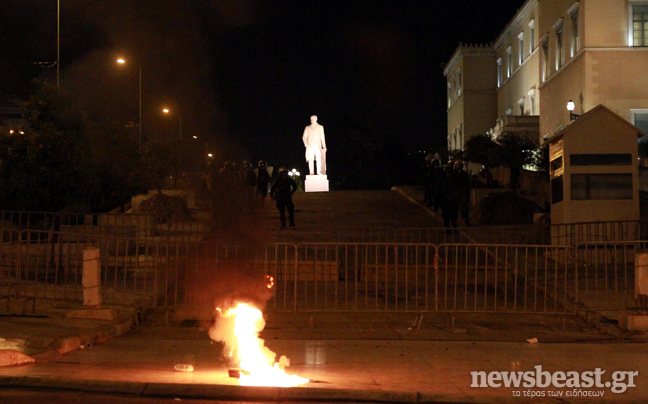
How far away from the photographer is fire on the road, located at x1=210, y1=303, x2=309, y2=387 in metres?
7.48

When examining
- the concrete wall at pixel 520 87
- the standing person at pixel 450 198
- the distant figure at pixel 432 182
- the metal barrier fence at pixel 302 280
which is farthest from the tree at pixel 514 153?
the metal barrier fence at pixel 302 280

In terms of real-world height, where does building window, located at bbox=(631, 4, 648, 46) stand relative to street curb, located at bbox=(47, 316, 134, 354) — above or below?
above

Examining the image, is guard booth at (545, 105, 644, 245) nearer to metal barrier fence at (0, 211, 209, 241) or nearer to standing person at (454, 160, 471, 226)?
standing person at (454, 160, 471, 226)

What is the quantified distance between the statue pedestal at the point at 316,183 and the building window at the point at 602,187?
20690mm

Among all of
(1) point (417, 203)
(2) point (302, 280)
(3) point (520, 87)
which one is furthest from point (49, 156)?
(3) point (520, 87)

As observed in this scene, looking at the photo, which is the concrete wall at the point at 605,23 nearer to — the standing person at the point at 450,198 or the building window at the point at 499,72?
the standing person at the point at 450,198

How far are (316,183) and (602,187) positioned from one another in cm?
2115

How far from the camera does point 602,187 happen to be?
15.1 metres

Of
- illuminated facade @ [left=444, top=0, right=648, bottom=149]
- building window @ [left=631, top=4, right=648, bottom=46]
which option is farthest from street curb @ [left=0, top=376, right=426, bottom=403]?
building window @ [left=631, top=4, right=648, bottom=46]

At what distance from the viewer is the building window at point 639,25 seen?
3794 cm

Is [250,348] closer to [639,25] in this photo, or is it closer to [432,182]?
[432,182]

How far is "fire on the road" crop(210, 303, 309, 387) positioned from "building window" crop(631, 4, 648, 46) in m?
33.0

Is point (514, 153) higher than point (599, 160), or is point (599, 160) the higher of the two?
point (514, 153)

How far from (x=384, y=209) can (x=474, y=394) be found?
19849 mm
